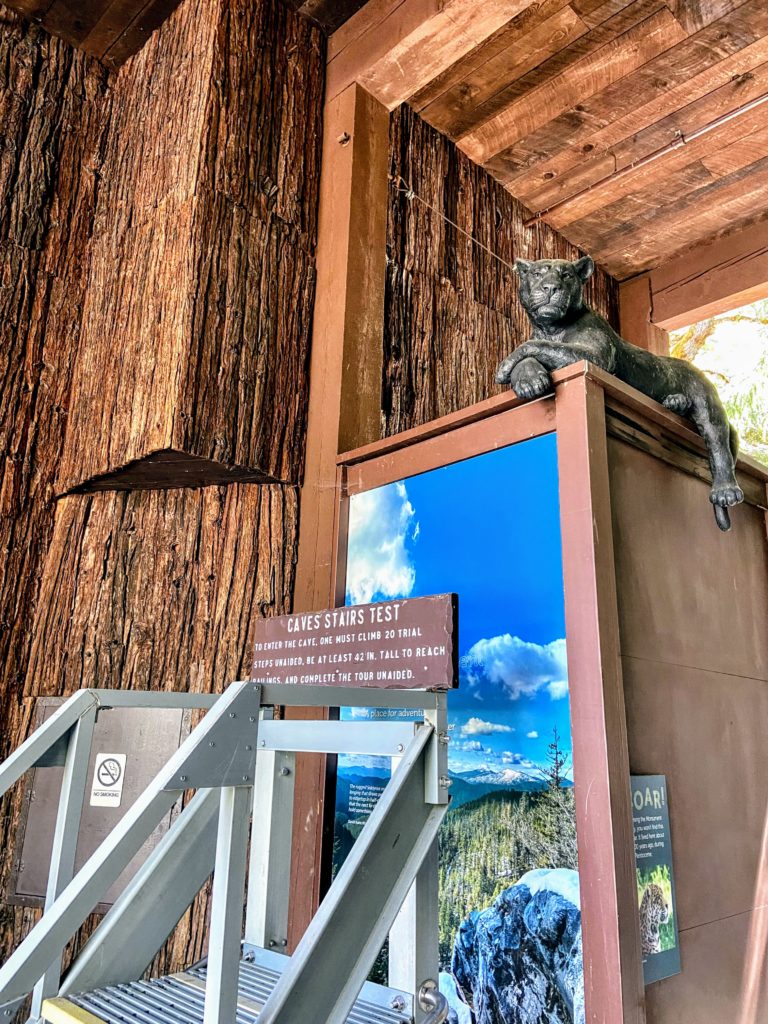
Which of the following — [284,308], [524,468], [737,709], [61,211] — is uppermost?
[61,211]

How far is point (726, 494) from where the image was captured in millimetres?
2252

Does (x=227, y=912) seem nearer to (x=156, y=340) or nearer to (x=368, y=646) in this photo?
(x=368, y=646)

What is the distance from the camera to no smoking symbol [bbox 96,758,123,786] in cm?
251

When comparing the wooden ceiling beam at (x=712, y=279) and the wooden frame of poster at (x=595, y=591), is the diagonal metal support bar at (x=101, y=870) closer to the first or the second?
the wooden frame of poster at (x=595, y=591)

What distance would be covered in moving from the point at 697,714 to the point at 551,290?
47.0 inches

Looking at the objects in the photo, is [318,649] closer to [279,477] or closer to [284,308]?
[279,477]

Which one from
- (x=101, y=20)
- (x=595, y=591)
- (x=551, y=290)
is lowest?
(x=595, y=591)

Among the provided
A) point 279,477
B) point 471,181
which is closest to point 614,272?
point 471,181

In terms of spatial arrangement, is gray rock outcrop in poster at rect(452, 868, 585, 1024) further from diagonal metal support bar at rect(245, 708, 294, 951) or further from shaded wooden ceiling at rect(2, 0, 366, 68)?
shaded wooden ceiling at rect(2, 0, 366, 68)

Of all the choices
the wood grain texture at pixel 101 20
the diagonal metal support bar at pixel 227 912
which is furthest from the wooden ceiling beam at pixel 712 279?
the diagonal metal support bar at pixel 227 912

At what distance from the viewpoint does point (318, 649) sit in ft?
5.94

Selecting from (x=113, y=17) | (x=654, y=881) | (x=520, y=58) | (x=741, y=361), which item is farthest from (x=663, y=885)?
(x=741, y=361)

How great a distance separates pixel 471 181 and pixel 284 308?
1.43 metres

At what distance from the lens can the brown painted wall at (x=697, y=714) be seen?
6.04 ft
